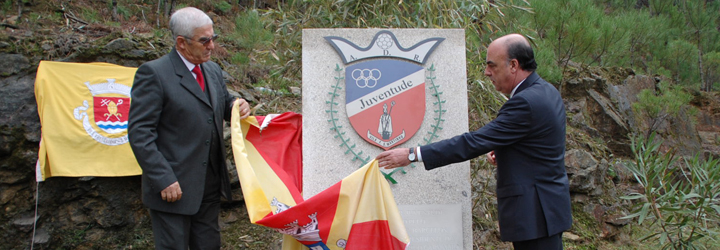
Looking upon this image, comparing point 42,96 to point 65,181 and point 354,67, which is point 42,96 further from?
point 354,67

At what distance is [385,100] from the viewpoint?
9.11 feet

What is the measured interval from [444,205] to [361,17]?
171cm

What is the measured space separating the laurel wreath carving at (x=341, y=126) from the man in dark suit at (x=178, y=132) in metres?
0.60

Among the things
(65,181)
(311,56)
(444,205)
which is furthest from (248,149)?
(65,181)

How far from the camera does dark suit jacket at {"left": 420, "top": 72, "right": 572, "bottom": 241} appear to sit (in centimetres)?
226

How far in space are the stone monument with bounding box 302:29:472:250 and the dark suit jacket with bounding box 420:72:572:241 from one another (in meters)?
0.46

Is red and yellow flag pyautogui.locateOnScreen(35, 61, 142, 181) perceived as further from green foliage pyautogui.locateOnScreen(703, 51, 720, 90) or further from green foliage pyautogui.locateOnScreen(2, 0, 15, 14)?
green foliage pyautogui.locateOnScreen(703, 51, 720, 90)

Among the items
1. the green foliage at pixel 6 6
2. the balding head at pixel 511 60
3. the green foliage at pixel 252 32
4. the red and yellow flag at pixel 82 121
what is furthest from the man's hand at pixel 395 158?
the green foliage at pixel 6 6

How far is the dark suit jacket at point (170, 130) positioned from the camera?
2275 millimetres

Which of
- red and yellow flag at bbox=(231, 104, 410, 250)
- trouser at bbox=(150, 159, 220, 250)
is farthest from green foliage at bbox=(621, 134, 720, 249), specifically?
trouser at bbox=(150, 159, 220, 250)

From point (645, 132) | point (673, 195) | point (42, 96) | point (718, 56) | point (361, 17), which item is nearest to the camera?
point (673, 195)

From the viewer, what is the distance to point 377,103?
2.77 m

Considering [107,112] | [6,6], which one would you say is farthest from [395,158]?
[6,6]

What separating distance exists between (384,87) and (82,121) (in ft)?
9.26
